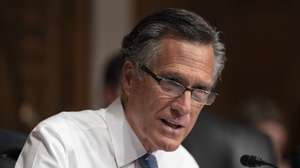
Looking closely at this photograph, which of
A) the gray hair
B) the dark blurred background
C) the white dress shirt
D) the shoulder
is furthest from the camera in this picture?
the dark blurred background

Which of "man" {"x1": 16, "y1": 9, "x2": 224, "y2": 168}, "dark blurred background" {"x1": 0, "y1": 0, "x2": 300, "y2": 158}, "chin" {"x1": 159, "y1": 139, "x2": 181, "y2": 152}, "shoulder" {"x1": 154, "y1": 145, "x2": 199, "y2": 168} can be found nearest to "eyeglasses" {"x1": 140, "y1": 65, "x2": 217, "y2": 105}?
"man" {"x1": 16, "y1": 9, "x2": 224, "y2": 168}

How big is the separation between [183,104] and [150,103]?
95mm

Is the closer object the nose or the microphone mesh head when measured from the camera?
the nose

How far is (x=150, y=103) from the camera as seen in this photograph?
237 centimetres

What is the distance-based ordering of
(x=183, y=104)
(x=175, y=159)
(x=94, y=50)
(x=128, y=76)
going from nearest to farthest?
(x=183, y=104)
(x=128, y=76)
(x=175, y=159)
(x=94, y=50)

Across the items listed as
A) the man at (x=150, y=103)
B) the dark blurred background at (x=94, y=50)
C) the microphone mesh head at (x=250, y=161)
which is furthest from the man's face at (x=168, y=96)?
the dark blurred background at (x=94, y=50)

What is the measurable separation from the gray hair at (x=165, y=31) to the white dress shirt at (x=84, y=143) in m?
0.19

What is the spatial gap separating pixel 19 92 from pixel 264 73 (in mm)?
1437


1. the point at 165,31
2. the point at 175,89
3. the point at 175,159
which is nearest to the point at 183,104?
the point at 175,89

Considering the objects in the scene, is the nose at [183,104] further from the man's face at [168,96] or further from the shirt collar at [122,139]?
the shirt collar at [122,139]

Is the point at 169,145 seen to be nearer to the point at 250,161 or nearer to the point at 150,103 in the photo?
the point at 150,103

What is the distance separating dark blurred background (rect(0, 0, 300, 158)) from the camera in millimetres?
4855

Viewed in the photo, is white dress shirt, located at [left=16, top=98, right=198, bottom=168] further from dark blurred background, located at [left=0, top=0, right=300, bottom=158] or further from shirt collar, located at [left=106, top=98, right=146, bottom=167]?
dark blurred background, located at [left=0, top=0, right=300, bottom=158]

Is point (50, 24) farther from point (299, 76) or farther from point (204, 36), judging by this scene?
point (204, 36)
